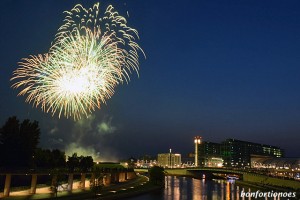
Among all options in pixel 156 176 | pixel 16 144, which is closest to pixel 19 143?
pixel 16 144

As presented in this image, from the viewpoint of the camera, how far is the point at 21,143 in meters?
88.7

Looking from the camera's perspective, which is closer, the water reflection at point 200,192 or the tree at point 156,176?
the water reflection at point 200,192

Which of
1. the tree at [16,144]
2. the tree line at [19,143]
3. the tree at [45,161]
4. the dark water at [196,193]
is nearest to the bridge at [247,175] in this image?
the dark water at [196,193]

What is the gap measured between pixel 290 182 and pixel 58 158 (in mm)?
65500

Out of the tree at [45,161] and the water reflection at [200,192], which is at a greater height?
the tree at [45,161]

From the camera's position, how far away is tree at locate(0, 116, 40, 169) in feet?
279

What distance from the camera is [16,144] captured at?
87.3m

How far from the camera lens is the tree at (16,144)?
279 feet

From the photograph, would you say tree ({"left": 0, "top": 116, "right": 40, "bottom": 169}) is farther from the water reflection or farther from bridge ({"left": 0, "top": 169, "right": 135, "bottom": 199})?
the water reflection

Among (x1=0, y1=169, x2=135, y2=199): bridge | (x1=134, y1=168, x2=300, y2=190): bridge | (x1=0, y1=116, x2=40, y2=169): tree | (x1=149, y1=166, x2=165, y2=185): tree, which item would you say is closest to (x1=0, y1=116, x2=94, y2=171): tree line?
(x1=0, y1=116, x2=40, y2=169): tree

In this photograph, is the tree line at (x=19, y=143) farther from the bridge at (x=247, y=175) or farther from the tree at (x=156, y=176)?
the bridge at (x=247, y=175)

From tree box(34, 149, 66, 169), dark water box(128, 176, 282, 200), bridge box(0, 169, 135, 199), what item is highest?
tree box(34, 149, 66, 169)

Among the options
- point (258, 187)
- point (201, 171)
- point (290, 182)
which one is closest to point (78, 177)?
point (258, 187)

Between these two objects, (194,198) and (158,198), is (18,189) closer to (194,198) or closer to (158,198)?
(158,198)
